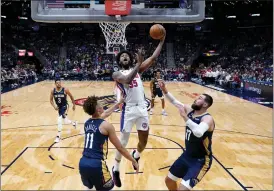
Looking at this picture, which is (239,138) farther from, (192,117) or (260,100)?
(260,100)

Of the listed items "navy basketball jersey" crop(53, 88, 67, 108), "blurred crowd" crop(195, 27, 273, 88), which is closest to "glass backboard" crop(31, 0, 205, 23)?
"navy basketball jersey" crop(53, 88, 67, 108)

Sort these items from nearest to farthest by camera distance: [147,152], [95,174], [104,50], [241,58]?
1. [95,174]
2. [147,152]
3. [241,58]
4. [104,50]

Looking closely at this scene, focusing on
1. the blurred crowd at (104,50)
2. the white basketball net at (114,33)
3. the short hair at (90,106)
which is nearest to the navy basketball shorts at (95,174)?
the short hair at (90,106)

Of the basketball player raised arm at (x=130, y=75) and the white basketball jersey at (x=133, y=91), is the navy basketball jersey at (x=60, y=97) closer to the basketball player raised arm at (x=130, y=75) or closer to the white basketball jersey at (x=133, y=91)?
the white basketball jersey at (x=133, y=91)

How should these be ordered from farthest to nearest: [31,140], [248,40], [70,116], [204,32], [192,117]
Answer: [204,32] < [248,40] < [70,116] < [31,140] < [192,117]

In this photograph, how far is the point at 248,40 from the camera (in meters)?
37.0

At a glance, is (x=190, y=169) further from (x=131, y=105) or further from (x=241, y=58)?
(x=241, y=58)

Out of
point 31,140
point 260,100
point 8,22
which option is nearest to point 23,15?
point 8,22

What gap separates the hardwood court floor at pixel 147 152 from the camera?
5.70 m

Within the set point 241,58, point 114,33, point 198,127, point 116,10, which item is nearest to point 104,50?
point 241,58

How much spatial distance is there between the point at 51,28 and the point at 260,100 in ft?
93.9

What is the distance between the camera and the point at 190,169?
4199 mm

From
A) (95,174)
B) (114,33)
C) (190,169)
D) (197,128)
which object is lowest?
(190,169)

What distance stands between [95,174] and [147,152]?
397 centimetres
